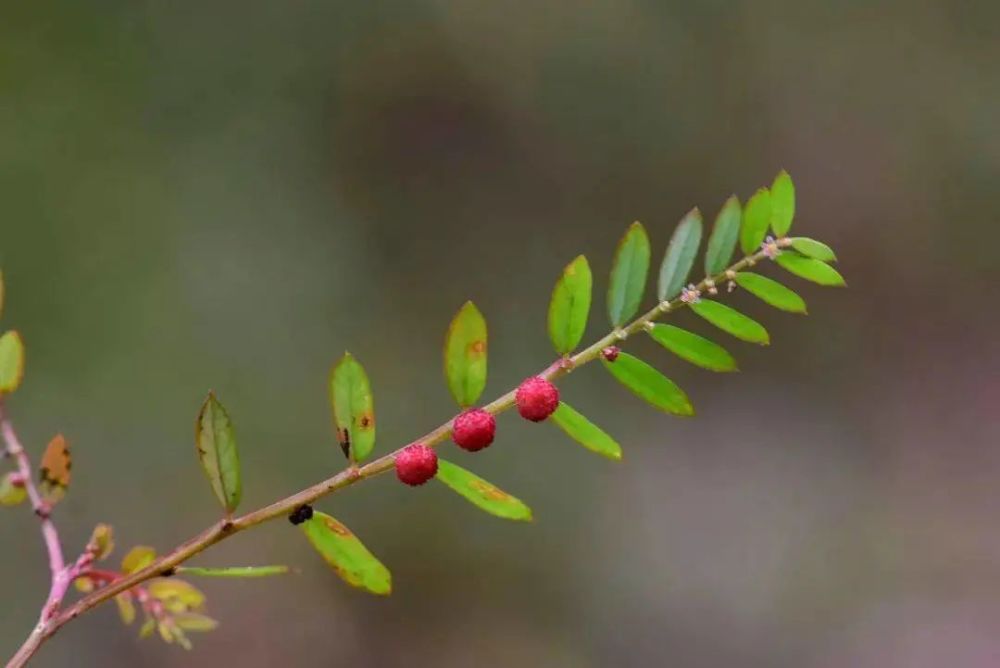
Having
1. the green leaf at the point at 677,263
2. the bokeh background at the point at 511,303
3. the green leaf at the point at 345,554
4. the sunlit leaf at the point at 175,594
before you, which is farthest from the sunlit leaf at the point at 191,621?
the bokeh background at the point at 511,303

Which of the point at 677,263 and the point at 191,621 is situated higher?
the point at 677,263

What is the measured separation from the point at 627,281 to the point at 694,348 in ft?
0.10

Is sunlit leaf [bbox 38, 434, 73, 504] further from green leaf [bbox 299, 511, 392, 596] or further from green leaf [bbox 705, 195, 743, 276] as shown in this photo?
green leaf [bbox 705, 195, 743, 276]

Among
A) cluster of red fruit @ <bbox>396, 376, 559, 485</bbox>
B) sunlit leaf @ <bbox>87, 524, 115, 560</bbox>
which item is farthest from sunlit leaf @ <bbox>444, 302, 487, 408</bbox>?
sunlit leaf @ <bbox>87, 524, 115, 560</bbox>

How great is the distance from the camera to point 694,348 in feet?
0.96

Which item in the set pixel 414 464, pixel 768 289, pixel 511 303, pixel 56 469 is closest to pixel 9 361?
pixel 56 469

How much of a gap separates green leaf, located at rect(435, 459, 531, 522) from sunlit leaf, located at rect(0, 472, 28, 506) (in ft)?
0.50

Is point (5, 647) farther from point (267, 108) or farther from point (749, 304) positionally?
point (749, 304)

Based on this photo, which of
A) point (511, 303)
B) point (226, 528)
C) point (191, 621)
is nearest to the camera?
point (226, 528)

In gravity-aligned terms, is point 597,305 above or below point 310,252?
below

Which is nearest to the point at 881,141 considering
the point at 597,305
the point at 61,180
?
the point at 597,305

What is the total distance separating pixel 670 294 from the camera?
294mm

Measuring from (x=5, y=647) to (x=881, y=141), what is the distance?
1.24 meters

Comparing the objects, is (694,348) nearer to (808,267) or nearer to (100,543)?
(808,267)
